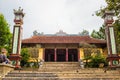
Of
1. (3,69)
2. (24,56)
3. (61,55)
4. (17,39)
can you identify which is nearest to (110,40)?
(17,39)

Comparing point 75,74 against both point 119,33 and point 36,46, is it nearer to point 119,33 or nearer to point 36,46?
point 119,33

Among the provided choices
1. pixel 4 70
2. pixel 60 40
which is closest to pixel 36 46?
pixel 60 40

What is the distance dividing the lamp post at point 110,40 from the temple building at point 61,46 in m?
8.94

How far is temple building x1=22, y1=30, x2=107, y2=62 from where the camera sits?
948 inches

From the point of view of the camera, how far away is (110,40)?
43.6 ft

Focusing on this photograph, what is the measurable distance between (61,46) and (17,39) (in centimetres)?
1184

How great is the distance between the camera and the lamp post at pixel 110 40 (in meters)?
12.6

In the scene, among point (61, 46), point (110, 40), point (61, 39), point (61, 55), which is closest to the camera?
point (110, 40)

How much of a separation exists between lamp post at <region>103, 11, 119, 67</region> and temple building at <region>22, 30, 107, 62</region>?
29.3ft

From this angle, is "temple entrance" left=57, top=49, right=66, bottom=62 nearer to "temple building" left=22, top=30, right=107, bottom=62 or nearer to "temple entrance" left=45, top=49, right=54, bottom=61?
"temple building" left=22, top=30, right=107, bottom=62

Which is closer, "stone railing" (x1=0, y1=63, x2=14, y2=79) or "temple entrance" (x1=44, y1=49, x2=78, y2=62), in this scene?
Answer: "stone railing" (x1=0, y1=63, x2=14, y2=79)

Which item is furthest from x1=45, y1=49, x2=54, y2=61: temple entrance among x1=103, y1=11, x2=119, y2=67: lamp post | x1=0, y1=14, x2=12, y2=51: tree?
x1=103, y1=11, x2=119, y2=67: lamp post

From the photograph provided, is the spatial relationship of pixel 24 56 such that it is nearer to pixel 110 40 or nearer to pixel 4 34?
pixel 4 34

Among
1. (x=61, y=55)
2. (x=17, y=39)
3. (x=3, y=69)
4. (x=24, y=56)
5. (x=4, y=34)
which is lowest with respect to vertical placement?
(x=3, y=69)
